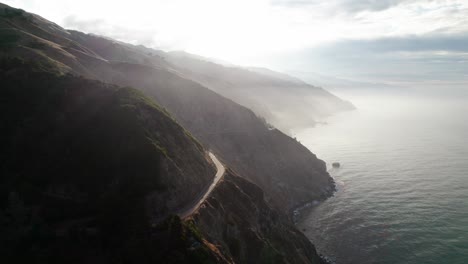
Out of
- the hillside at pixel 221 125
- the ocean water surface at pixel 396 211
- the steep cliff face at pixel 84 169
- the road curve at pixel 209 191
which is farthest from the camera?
the hillside at pixel 221 125

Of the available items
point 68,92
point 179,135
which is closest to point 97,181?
point 179,135

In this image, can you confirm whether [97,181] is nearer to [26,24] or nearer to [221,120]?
[221,120]

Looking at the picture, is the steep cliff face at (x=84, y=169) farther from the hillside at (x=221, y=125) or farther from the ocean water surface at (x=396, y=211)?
the ocean water surface at (x=396, y=211)

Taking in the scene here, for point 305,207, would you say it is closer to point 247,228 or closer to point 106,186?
point 247,228

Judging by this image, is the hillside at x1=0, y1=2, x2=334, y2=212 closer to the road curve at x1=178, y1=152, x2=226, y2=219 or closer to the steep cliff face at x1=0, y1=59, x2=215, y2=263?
the road curve at x1=178, y1=152, x2=226, y2=219

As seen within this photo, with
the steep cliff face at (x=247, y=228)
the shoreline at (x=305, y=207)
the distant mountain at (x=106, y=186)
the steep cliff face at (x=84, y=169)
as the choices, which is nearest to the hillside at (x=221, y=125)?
the shoreline at (x=305, y=207)

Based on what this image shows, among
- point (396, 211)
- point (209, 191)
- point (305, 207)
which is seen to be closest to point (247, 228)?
point (209, 191)
